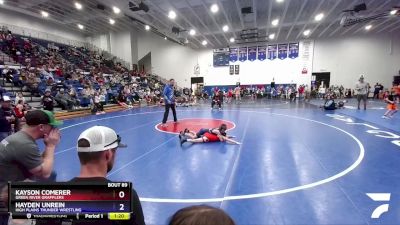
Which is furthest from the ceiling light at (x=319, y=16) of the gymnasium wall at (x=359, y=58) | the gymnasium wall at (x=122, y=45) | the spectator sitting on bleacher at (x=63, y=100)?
the gymnasium wall at (x=122, y=45)

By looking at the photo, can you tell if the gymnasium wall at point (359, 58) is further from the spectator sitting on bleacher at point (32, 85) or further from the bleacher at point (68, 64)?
the spectator sitting on bleacher at point (32, 85)

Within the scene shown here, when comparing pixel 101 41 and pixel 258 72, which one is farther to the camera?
pixel 101 41

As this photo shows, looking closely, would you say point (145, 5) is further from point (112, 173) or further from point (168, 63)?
point (168, 63)

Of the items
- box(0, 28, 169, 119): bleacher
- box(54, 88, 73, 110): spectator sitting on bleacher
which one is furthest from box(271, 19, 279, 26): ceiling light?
box(54, 88, 73, 110): spectator sitting on bleacher

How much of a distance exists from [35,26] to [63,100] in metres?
16.7

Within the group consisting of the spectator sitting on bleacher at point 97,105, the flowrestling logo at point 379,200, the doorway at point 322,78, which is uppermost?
the doorway at point 322,78

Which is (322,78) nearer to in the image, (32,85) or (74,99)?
(74,99)

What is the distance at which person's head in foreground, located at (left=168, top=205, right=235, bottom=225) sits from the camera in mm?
728

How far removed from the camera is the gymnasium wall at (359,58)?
24.3m

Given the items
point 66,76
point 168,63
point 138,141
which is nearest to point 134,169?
point 138,141
